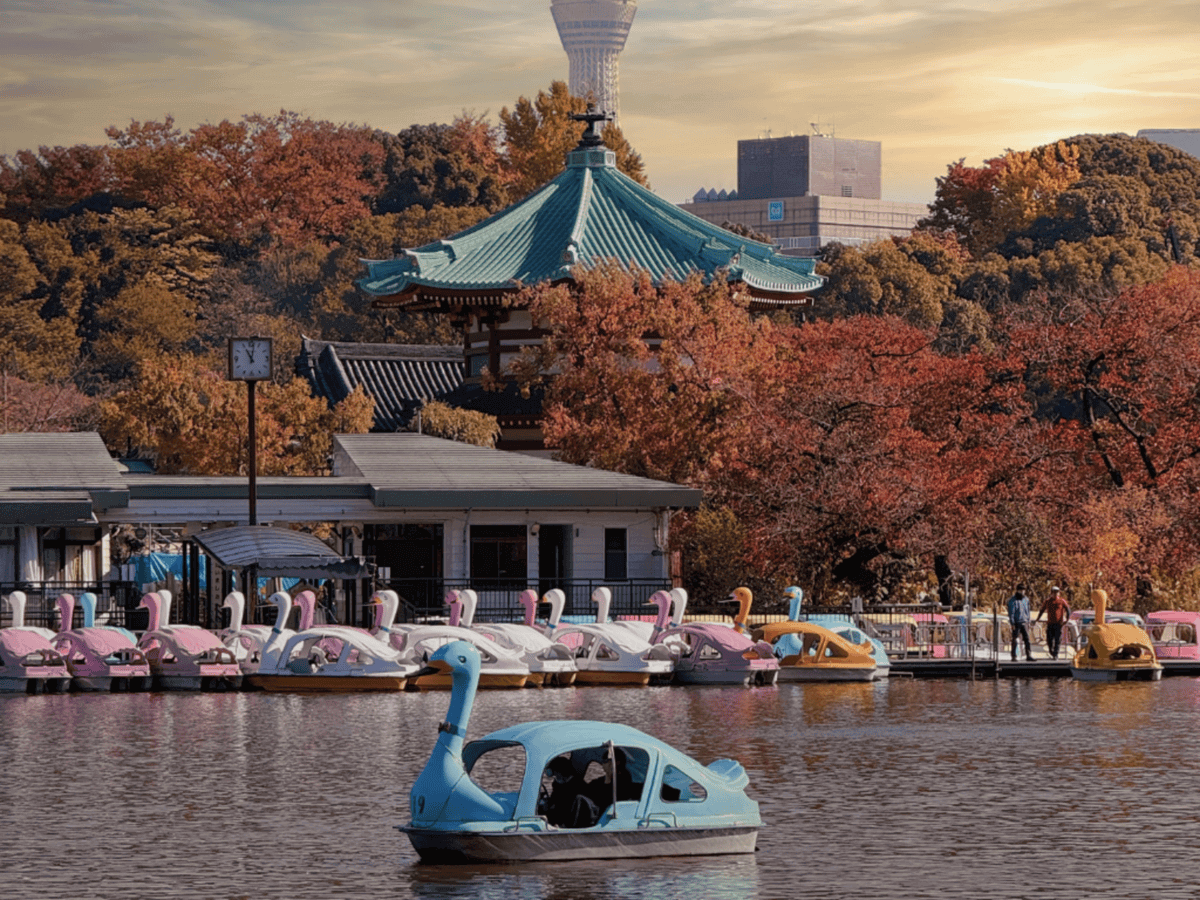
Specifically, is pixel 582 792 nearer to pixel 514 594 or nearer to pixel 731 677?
pixel 731 677

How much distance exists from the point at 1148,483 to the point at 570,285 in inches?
744

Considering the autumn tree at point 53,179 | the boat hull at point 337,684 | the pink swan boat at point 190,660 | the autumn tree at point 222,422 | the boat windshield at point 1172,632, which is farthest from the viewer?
the autumn tree at point 53,179

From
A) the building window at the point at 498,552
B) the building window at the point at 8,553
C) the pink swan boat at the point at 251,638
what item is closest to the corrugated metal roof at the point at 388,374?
the building window at the point at 498,552

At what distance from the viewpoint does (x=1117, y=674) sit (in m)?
43.0

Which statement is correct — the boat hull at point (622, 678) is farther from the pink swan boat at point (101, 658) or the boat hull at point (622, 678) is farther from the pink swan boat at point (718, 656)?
the pink swan boat at point (101, 658)

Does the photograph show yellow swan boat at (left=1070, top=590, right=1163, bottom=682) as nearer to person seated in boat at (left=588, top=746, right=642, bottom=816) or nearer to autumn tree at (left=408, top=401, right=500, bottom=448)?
person seated in boat at (left=588, top=746, right=642, bottom=816)

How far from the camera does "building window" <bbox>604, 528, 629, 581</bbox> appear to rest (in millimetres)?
54625

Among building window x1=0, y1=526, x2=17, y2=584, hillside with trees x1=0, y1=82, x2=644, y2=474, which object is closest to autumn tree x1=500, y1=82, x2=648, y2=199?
hillside with trees x1=0, y1=82, x2=644, y2=474

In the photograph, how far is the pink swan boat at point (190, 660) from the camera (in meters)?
41.0

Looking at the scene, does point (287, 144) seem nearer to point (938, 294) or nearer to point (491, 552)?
point (938, 294)

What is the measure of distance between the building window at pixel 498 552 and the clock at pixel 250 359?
7.05 m

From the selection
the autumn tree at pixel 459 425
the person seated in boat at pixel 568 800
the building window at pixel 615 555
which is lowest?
the person seated in boat at pixel 568 800

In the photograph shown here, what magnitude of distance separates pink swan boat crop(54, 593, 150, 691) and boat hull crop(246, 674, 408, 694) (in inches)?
108

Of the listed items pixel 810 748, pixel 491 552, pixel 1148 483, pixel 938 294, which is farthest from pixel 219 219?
pixel 810 748
